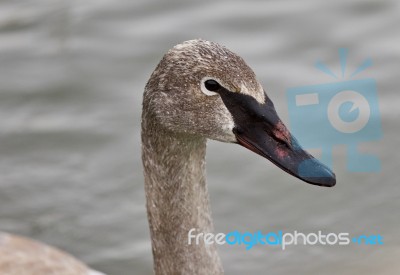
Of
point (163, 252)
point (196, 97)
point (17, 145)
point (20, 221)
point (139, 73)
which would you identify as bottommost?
point (163, 252)

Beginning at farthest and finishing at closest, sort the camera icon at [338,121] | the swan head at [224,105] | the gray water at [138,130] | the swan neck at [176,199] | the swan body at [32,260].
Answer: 1. the camera icon at [338,121]
2. the gray water at [138,130]
3. the swan body at [32,260]
4. the swan neck at [176,199]
5. the swan head at [224,105]

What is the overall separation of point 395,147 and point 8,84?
2958 mm

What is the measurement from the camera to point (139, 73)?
24.3ft

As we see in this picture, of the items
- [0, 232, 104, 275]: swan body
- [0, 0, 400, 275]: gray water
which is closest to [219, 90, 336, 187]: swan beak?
[0, 232, 104, 275]: swan body

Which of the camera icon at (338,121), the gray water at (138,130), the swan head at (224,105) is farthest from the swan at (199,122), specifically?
the camera icon at (338,121)

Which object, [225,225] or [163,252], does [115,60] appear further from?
[163,252]

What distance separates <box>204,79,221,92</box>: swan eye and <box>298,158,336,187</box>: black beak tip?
0.45 metres

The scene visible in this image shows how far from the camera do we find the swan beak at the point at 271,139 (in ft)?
12.6

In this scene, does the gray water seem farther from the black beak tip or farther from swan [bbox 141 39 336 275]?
the black beak tip

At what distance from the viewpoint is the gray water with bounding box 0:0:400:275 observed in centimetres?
610

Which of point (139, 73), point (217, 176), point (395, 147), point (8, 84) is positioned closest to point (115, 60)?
point (139, 73)

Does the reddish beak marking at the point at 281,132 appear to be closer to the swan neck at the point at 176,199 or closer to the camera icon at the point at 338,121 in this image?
the swan neck at the point at 176,199

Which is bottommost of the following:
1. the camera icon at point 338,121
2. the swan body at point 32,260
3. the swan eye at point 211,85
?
the swan body at point 32,260

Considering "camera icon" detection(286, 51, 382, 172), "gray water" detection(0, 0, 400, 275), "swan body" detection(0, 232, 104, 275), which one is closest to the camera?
"swan body" detection(0, 232, 104, 275)
